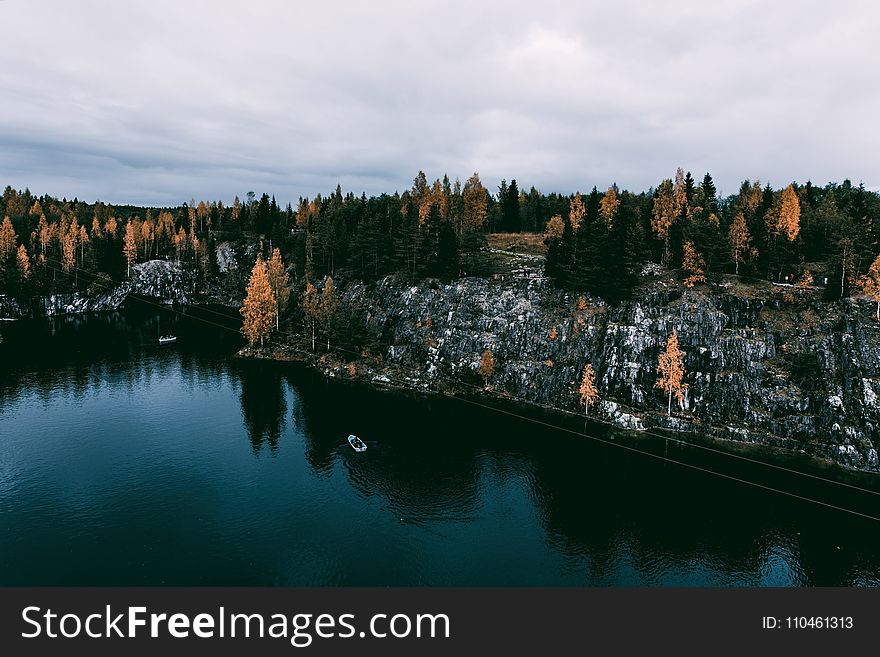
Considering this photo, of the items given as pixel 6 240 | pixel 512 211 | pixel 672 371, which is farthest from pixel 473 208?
pixel 6 240

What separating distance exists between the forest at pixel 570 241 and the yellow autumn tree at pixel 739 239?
275 mm

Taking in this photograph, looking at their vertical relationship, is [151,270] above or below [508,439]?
above

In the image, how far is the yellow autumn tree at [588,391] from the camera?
89312 millimetres

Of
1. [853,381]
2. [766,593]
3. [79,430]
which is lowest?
[766,593]

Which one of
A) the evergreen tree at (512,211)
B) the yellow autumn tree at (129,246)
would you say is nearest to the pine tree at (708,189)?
the evergreen tree at (512,211)

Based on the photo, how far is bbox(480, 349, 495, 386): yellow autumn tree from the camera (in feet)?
338

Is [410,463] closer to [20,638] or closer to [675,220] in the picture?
[20,638]

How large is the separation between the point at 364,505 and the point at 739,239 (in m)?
98.0

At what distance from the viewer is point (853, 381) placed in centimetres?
7656

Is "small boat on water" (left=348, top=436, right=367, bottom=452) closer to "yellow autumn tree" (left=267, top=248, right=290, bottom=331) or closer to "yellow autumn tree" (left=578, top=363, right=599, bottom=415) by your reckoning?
"yellow autumn tree" (left=578, top=363, right=599, bottom=415)

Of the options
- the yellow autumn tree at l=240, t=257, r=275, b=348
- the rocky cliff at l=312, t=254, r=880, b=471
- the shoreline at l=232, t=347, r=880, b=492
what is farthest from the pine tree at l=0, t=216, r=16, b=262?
the rocky cliff at l=312, t=254, r=880, b=471

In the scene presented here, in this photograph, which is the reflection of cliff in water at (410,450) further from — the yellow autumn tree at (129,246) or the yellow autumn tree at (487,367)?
the yellow autumn tree at (129,246)

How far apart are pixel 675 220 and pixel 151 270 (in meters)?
200

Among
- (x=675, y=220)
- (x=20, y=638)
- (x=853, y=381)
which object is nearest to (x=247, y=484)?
(x=20, y=638)
